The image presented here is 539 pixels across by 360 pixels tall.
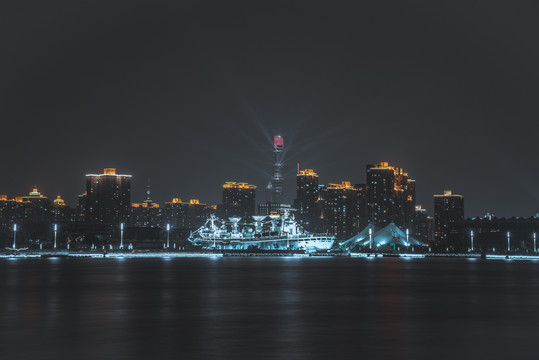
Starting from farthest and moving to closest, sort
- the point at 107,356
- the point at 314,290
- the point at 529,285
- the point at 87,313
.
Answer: the point at 529,285 < the point at 314,290 < the point at 87,313 < the point at 107,356

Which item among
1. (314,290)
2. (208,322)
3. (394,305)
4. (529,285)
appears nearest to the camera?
(208,322)

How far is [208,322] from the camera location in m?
37.4

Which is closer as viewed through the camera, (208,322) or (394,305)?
(208,322)

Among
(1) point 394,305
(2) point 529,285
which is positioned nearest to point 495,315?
(1) point 394,305

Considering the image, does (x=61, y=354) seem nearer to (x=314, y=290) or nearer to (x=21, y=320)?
(x=21, y=320)

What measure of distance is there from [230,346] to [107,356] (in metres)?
4.74

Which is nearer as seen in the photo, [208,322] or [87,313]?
[208,322]

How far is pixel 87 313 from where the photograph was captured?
137 ft

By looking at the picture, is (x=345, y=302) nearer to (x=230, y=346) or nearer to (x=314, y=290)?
(x=314, y=290)

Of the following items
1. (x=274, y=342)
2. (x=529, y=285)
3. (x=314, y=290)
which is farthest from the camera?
(x=529, y=285)

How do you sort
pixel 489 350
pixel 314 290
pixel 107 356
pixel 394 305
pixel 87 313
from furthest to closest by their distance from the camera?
1. pixel 314 290
2. pixel 394 305
3. pixel 87 313
4. pixel 489 350
5. pixel 107 356

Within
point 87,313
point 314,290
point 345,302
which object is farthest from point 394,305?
point 87,313

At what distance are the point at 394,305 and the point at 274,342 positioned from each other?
65.2 feet

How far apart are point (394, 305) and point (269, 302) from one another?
7.84 metres
